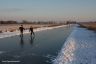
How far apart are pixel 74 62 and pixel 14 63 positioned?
304 cm

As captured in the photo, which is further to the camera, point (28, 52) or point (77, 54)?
point (28, 52)

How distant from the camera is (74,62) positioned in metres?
11.5

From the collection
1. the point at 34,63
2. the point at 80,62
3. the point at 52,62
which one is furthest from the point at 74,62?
the point at 34,63

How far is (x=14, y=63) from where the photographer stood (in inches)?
440

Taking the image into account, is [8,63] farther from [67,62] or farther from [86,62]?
[86,62]

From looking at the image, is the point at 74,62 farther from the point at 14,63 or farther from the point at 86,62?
the point at 14,63

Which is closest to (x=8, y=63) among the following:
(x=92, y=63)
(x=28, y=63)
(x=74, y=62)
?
(x=28, y=63)

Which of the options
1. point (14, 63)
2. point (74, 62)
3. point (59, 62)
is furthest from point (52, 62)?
point (14, 63)

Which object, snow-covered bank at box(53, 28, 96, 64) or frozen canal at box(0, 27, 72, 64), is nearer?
snow-covered bank at box(53, 28, 96, 64)

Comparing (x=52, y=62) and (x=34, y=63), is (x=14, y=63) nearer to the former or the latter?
(x=34, y=63)

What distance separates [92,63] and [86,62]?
0.36m

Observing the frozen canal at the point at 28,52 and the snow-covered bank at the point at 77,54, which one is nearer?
the snow-covered bank at the point at 77,54

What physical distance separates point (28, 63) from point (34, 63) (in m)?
Answer: 0.30

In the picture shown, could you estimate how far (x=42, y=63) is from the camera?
11.4 metres
